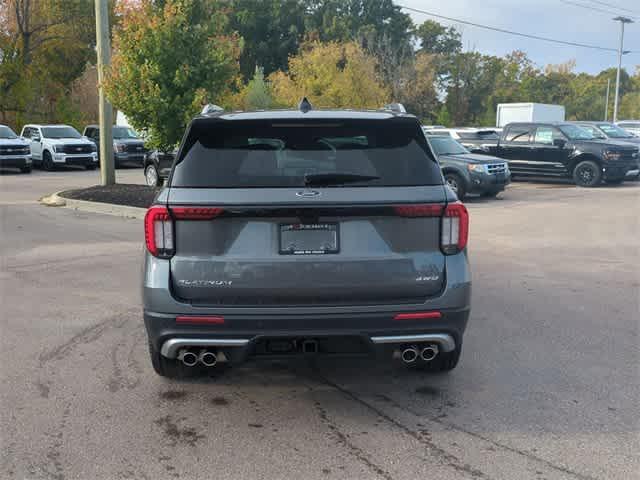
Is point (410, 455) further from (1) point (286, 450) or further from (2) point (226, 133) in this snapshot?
(2) point (226, 133)

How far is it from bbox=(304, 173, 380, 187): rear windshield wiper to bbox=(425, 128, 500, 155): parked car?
18.4m

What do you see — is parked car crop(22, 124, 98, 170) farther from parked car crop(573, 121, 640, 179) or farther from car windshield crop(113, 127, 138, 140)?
parked car crop(573, 121, 640, 179)

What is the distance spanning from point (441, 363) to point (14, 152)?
24.9 meters

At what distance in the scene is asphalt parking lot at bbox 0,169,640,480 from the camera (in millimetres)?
3859

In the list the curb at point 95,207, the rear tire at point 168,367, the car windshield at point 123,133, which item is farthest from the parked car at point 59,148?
the rear tire at point 168,367

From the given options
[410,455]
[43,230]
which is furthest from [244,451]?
[43,230]

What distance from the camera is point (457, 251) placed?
4398 millimetres

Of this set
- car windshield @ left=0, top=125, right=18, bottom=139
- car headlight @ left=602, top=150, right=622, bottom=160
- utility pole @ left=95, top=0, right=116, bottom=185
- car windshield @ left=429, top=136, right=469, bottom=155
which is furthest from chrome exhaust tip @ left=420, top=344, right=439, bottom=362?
car windshield @ left=0, top=125, right=18, bottom=139

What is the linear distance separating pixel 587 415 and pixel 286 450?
74.3 inches

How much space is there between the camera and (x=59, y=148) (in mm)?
28188

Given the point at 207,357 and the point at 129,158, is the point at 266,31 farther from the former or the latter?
the point at 207,357

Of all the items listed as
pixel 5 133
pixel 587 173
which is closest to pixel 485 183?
pixel 587 173

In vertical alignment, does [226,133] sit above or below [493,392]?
above

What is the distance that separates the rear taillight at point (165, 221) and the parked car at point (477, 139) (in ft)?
61.4
